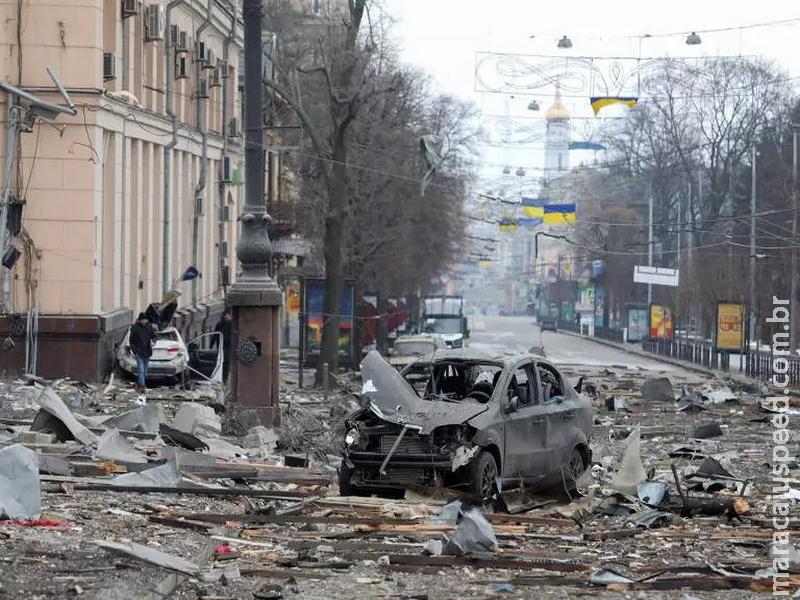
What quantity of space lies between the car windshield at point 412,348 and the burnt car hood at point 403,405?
3199 centimetres

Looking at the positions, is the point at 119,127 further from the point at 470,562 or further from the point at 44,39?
the point at 470,562

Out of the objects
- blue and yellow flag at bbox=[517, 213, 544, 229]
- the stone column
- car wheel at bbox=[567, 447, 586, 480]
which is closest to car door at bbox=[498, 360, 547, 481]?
car wheel at bbox=[567, 447, 586, 480]

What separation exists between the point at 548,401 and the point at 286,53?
4559 cm

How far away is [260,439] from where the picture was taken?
19016mm

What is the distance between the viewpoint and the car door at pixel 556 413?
15.6m

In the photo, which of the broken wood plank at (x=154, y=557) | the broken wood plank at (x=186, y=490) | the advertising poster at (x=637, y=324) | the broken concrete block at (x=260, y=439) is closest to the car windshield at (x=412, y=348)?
the broken concrete block at (x=260, y=439)

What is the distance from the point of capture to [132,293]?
37469 millimetres

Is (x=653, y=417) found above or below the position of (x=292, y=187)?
below

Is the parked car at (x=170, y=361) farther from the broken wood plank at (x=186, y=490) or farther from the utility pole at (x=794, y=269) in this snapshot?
the utility pole at (x=794, y=269)

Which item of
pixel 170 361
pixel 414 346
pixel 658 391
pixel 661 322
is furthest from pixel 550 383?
pixel 661 322

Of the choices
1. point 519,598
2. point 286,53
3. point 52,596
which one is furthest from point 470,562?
point 286,53

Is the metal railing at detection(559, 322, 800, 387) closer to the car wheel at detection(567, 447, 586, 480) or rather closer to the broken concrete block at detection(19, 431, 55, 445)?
the car wheel at detection(567, 447, 586, 480)

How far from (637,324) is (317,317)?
4311cm

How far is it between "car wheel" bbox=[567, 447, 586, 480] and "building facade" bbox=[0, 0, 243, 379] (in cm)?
1583
